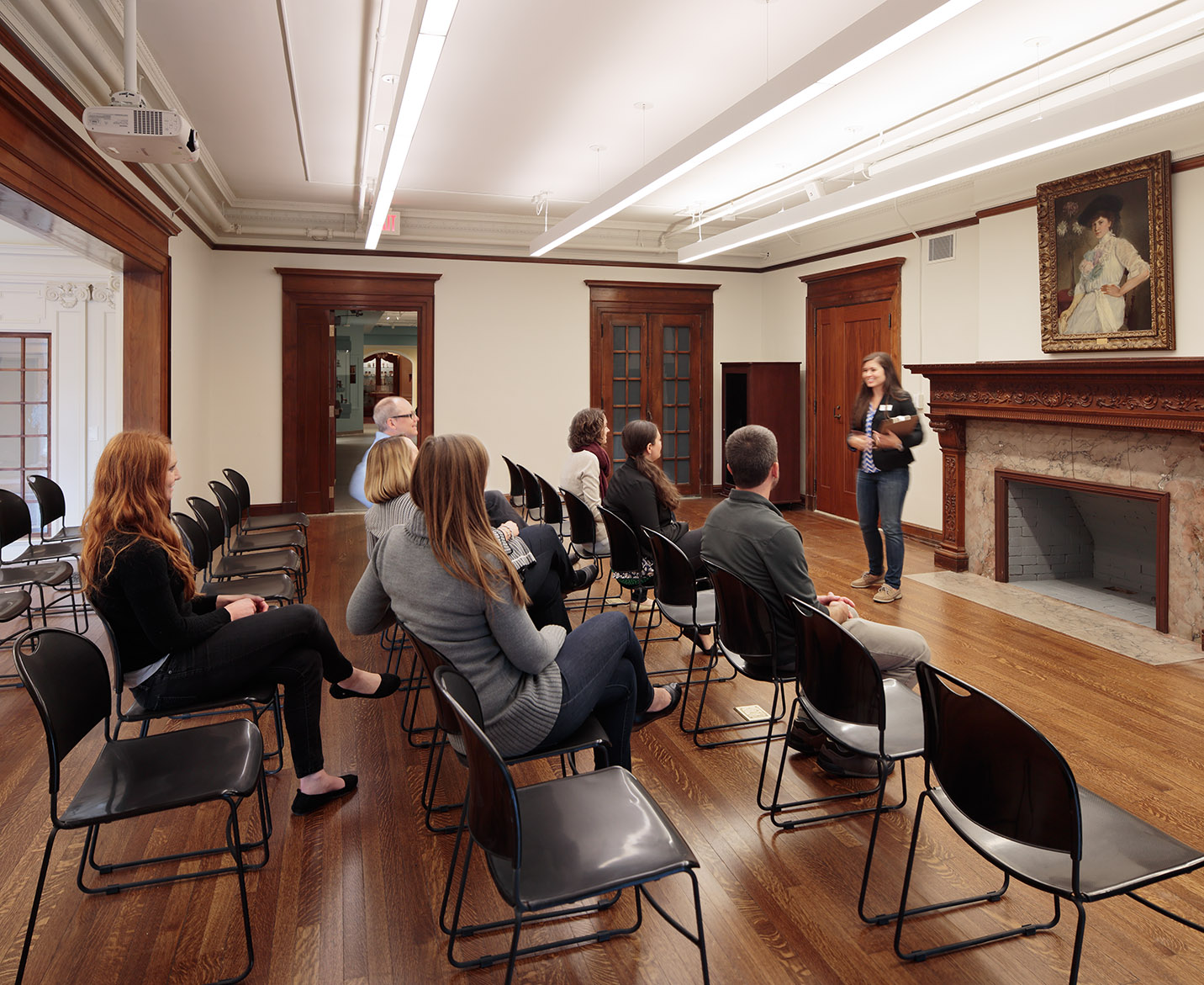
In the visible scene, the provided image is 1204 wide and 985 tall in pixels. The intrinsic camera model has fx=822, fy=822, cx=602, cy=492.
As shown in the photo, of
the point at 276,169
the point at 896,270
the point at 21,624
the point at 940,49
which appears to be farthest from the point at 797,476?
the point at 21,624

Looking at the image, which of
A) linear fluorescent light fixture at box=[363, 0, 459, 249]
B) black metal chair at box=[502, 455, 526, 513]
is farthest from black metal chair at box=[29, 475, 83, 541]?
black metal chair at box=[502, 455, 526, 513]

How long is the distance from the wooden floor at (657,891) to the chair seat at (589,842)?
0.45 metres

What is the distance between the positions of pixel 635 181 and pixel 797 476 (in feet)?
15.8

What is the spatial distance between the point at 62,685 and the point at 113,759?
272 mm

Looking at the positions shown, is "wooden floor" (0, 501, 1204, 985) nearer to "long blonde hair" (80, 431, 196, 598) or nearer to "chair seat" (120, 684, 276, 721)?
"chair seat" (120, 684, 276, 721)

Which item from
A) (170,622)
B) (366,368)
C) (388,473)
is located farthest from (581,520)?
(366,368)

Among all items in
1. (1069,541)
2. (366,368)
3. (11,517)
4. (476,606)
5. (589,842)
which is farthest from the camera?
(366,368)

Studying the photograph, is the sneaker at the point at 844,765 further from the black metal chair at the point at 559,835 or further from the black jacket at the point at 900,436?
the black jacket at the point at 900,436

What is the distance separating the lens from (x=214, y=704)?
8.08ft

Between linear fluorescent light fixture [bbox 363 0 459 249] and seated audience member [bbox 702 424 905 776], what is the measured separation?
5.97 ft

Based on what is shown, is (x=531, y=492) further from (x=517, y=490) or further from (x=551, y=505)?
(x=551, y=505)

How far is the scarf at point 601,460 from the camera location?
502cm

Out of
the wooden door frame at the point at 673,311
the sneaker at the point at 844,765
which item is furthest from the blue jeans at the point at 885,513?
the wooden door frame at the point at 673,311

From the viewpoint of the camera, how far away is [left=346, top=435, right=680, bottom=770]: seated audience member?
6.70 feet
